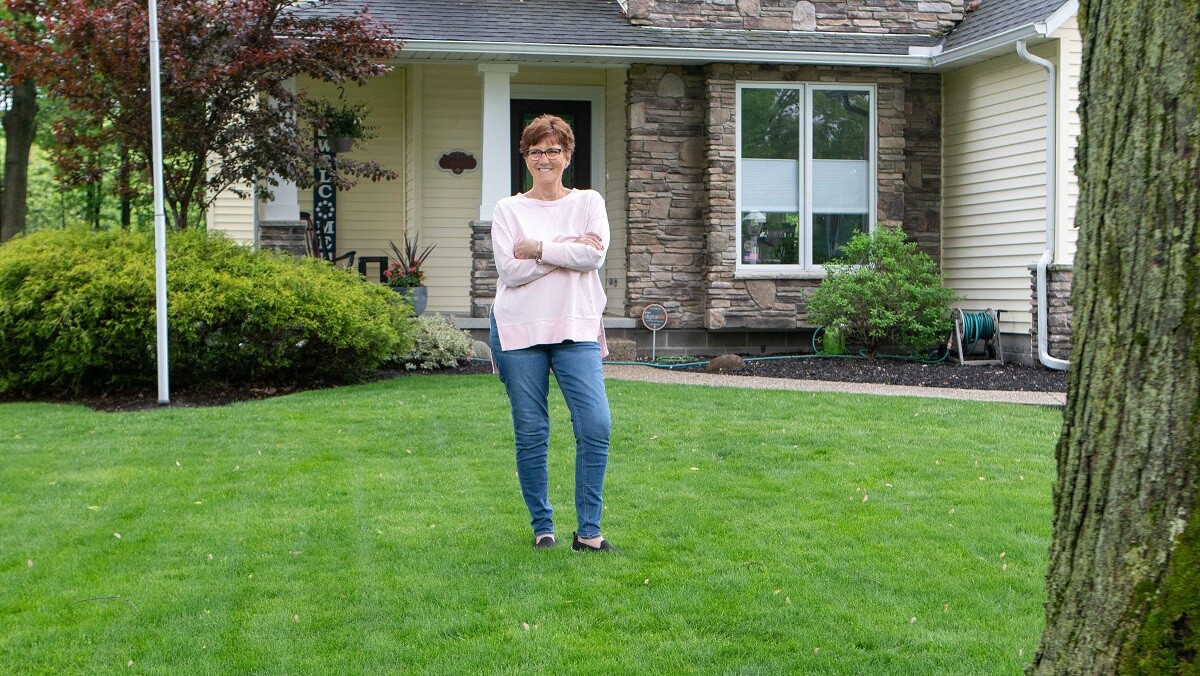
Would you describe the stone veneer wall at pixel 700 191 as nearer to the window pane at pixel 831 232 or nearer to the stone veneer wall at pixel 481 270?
the window pane at pixel 831 232

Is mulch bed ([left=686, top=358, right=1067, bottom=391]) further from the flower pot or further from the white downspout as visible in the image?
the flower pot

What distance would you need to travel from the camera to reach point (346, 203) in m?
13.9

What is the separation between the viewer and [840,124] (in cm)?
1270

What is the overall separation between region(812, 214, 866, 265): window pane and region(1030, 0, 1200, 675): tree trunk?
1056 cm

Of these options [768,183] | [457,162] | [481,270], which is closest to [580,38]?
[457,162]

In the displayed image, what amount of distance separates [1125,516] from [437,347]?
30.7ft

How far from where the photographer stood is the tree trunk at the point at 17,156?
19.2 m

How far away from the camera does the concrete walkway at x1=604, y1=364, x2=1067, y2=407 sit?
9281mm

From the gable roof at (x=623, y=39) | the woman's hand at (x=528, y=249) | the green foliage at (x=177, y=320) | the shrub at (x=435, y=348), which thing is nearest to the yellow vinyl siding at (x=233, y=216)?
the gable roof at (x=623, y=39)

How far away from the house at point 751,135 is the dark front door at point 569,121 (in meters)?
0.04

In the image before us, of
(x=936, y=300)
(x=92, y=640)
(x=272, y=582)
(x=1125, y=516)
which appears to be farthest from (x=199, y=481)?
(x=936, y=300)

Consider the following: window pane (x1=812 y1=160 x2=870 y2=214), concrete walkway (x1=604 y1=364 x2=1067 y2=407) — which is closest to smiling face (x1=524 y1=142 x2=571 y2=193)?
concrete walkway (x1=604 y1=364 x2=1067 y2=407)

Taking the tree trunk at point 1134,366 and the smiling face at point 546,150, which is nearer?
the tree trunk at point 1134,366

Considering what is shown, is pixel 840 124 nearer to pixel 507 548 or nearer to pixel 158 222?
pixel 158 222
